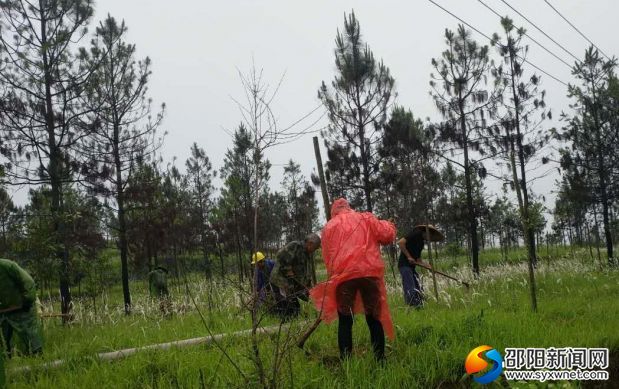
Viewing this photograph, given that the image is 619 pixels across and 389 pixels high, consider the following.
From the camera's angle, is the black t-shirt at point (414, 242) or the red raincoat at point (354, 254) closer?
the red raincoat at point (354, 254)

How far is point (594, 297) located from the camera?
747cm

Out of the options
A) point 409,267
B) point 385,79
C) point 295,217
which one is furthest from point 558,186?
point 409,267

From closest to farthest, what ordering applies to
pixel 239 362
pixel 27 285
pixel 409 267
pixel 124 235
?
pixel 239 362, pixel 27 285, pixel 409 267, pixel 124 235

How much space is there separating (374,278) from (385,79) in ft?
34.4

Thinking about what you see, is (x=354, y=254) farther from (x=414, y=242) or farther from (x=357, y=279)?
(x=414, y=242)

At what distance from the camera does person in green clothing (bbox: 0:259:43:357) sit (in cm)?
507

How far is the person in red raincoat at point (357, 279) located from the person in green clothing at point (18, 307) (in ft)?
11.5

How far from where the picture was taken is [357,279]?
12.9ft

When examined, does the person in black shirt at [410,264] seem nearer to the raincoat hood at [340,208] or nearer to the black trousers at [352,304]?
the raincoat hood at [340,208]

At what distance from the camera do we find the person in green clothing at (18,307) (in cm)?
507

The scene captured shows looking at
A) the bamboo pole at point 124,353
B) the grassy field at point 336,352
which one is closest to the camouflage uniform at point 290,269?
the grassy field at point 336,352

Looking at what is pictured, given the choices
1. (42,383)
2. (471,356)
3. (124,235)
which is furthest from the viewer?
(124,235)

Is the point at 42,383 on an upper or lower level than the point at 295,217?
lower

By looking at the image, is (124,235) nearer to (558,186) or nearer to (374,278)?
(374,278)
